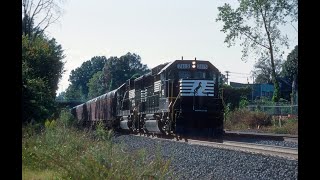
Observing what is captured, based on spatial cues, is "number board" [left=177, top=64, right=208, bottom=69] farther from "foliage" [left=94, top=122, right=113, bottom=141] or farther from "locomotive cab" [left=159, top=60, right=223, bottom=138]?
"foliage" [left=94, top=122, right=113, bottom=141]

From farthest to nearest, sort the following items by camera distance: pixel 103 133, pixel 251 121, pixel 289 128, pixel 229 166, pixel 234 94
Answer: pixel 234 94 → pixel 251 121 → pixel 289 128 → pixel 103 133 → pixel 229 166

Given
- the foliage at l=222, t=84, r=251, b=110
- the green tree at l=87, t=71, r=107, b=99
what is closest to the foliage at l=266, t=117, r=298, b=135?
the foliage at l=222, t=84, r=251, b=110

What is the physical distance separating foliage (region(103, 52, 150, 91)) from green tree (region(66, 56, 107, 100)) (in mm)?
15487

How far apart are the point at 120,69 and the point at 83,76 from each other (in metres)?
24.3

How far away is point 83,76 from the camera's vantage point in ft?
283

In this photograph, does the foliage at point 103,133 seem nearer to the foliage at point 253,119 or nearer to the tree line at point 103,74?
the foliage at point 253,119

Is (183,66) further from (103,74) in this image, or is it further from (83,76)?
(83,76)

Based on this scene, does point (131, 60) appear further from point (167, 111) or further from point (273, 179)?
point (273, 179)

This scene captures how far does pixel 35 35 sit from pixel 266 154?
22.7 m

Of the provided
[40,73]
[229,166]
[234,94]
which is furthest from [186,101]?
[234,94]

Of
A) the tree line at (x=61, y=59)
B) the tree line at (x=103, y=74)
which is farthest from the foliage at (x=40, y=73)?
the tree line at (x=103, y=74)

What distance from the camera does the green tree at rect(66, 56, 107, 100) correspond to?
275 feet
